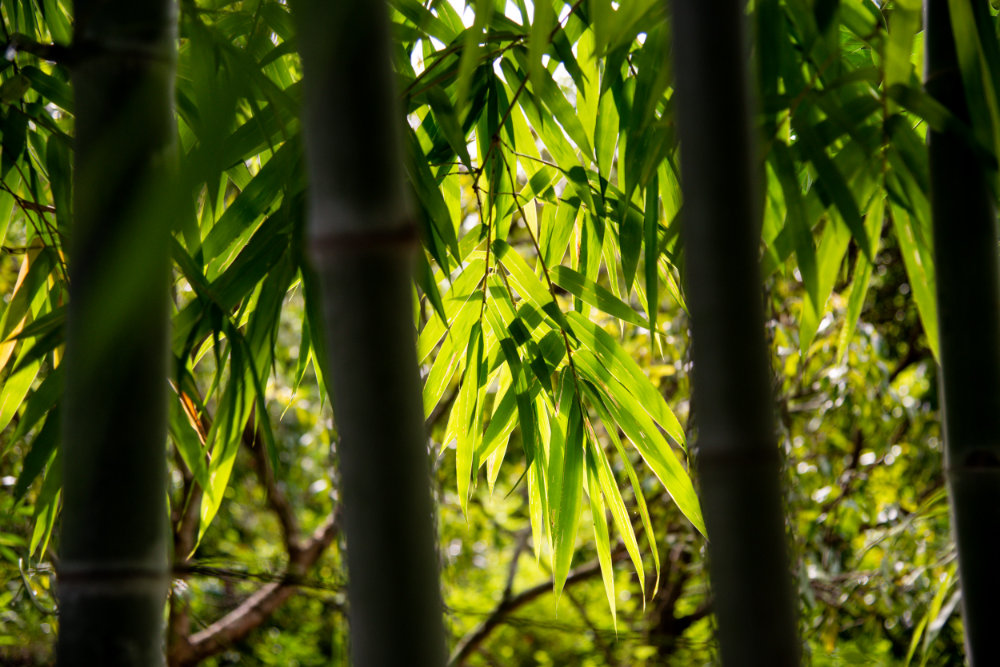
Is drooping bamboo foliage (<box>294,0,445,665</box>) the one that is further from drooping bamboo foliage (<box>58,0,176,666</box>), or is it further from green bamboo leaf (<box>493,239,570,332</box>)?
green bamboo leaf (<box>493,239,570,332</box>)

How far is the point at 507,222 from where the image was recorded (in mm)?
1375

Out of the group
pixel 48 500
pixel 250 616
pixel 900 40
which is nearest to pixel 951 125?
pixel 900 40

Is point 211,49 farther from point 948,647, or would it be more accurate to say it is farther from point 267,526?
point 267,526

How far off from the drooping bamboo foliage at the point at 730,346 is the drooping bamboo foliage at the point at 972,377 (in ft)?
0.49

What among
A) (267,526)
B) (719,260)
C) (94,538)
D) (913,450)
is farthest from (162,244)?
(267,526)

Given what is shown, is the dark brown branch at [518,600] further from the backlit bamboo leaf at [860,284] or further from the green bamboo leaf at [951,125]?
the green bamboo leaf at [951,125]

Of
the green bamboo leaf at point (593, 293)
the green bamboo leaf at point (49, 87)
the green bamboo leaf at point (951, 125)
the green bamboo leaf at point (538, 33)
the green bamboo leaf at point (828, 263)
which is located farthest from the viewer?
the green bamboo leaf at point (593, 293)

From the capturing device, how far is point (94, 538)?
0.53 m

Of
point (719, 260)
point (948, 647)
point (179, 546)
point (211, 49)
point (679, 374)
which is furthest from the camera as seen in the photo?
point (679, 374)

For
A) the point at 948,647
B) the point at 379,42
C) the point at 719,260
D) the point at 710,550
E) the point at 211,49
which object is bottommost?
the point at 948,647

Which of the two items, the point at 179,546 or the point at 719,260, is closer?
the point at 719,260

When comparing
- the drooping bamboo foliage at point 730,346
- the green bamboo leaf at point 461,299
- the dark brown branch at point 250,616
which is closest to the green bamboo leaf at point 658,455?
the green bamboo leaf at point 461,299

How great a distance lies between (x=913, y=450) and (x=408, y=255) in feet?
8.80

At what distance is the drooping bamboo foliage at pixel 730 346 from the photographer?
47 centimetres
